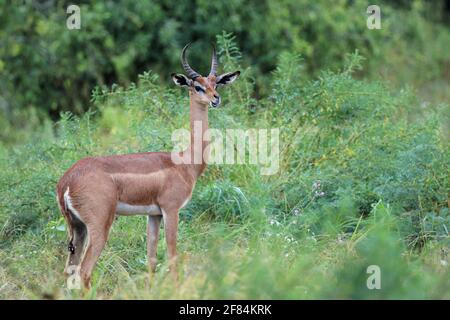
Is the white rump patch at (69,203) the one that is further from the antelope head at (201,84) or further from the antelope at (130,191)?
the antelope head at (201,84)

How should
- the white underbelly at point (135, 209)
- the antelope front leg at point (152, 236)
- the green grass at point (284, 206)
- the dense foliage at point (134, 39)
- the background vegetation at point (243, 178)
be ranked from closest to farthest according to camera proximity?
the green grass at point (284, 206), the background vegetation at point (243, 178), the white underbelly at point (135, 209), the antelope front leg at point (152, 236), the dense foliage at point (134, 39)

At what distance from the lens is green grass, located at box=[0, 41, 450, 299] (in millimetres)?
5359

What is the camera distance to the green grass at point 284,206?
5.36 m

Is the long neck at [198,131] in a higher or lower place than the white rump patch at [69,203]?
higher

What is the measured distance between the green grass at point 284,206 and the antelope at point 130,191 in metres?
0.26

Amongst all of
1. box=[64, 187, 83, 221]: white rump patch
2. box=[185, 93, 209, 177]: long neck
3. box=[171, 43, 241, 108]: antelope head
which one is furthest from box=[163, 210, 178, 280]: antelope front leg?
box=[171, 43, 241, 108]: antelope head

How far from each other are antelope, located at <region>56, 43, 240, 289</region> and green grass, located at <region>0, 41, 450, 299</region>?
10.2 inches

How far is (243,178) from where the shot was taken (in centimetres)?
802


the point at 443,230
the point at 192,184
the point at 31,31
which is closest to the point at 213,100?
the point at 192,184

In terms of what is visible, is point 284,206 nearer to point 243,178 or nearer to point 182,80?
point 243,178

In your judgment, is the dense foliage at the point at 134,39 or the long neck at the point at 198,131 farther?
the dense foliage at the point at 134,39

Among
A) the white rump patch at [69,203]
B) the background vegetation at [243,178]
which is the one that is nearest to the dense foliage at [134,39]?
the background vegetation at [243,178]
